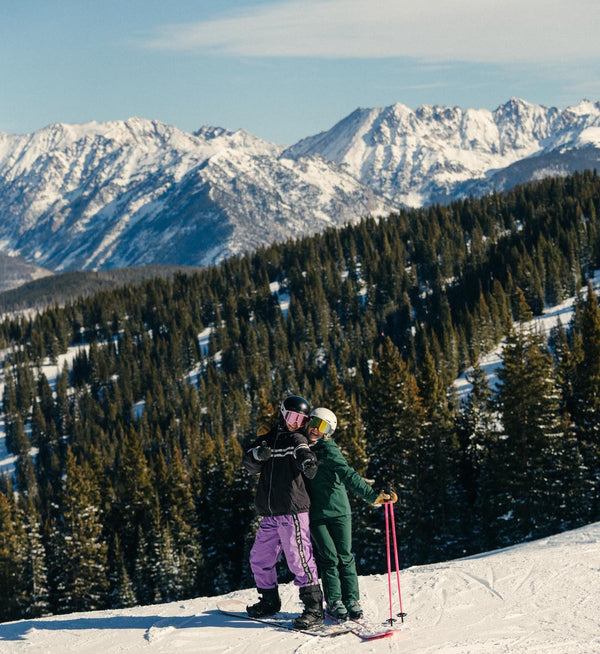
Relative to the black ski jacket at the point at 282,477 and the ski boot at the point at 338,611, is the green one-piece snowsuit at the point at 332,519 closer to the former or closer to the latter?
the ski boot at the point at 338,611

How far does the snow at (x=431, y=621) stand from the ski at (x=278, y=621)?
0.41ft

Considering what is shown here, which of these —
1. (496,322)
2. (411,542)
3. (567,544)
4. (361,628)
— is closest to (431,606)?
(361,628)

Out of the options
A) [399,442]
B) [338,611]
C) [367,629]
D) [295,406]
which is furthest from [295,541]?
[399,442]

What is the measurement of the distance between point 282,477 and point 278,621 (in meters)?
2.39

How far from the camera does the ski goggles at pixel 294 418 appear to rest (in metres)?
10.8

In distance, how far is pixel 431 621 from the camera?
10.7m

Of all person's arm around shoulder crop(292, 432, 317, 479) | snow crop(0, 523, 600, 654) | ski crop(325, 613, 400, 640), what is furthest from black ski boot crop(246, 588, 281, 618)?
person's arm around shoulder crop(292, 432, 317, 479)

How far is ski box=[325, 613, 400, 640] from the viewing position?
10.2m

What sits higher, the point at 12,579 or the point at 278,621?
the point at 278,621

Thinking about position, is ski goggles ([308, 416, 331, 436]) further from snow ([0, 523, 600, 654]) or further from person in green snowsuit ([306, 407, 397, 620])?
snow ([0, 523, 600, 654])

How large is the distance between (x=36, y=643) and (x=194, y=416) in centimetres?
12842

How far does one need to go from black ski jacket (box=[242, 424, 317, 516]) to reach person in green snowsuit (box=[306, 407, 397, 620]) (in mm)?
239

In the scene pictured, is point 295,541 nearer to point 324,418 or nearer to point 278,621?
point 278,621

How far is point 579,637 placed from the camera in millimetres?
9594
